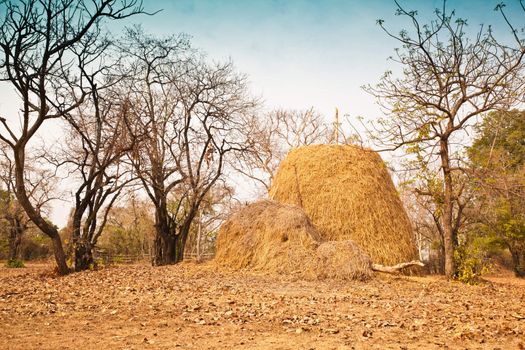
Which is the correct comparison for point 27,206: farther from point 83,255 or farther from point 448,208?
point 448,208

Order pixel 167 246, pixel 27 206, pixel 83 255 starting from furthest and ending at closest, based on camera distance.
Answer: pixel 167 246, pixel 83 255, pixel 27 206

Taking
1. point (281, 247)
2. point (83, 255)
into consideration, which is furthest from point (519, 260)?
point (83, 255)

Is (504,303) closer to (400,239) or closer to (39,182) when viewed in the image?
(400,239)

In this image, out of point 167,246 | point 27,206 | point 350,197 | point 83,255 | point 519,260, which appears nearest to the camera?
point 27,206

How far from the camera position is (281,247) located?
12.6 meters

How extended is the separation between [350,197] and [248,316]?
359 inches

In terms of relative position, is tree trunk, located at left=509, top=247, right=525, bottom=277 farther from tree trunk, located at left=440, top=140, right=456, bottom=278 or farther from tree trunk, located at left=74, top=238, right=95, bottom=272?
tree trunk, located at left=74, top=238, right=95, bottom=272

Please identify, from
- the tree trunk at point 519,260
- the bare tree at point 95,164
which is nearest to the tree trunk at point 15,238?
the bare tree at point 95,164

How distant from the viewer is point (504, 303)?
26.3ft

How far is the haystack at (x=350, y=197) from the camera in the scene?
13.7 meters

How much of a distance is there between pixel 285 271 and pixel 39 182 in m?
20.8

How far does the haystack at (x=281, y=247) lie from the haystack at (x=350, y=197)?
1375 millimetres

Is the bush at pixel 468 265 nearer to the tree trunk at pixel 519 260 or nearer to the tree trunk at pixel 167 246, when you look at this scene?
the tree trunk at pixel 519 260

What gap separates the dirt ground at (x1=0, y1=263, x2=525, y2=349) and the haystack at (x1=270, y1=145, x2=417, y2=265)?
374 cm
